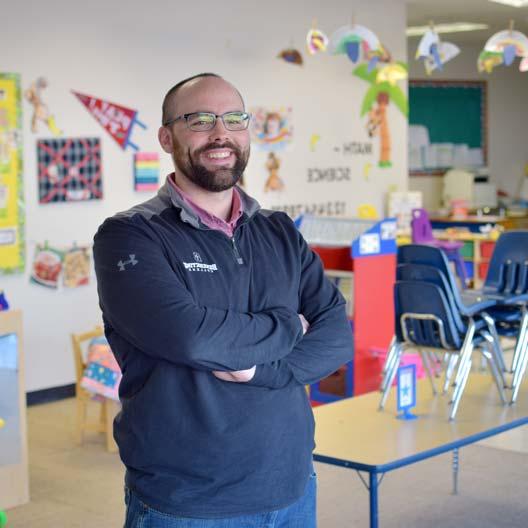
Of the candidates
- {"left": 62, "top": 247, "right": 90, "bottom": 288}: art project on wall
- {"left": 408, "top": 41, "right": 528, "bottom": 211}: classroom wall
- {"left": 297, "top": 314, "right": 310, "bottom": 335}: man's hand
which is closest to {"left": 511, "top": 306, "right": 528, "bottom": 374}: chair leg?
{"left": 297, "top": 314, "right": 310, "bottom": 335}: man's hand

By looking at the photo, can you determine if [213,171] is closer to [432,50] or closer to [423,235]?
[432,50]

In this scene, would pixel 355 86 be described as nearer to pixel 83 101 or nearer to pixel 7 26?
pixel 83 101

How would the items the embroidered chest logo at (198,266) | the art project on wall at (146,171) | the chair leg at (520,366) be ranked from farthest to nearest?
the art project on wall at (146,171) → the chair leg at (520,366) → the embroidered chest logo at (198,266)

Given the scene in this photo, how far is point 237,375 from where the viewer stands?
2.10 m

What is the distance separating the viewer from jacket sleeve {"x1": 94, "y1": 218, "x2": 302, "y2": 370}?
2.05 metres

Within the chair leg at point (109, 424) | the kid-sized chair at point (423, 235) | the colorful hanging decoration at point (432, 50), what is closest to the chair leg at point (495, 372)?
the chair leg at point (109, 424)

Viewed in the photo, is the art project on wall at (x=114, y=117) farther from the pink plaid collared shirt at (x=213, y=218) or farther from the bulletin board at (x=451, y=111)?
the bulletin board at (x=451, y=111)

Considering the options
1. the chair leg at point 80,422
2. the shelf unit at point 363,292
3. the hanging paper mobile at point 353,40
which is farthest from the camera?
the hanging paper mobile at point 353,40

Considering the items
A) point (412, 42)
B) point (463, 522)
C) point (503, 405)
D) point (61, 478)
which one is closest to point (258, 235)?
point (503, 405)

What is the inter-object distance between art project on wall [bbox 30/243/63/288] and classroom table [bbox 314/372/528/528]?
3.06 m

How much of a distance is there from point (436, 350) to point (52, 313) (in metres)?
3.19

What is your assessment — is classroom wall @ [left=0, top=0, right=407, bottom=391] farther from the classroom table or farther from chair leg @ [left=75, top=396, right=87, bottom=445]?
the classroom table

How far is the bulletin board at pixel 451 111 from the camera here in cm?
1355

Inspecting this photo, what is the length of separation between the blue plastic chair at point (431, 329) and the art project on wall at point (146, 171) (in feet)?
10.4
